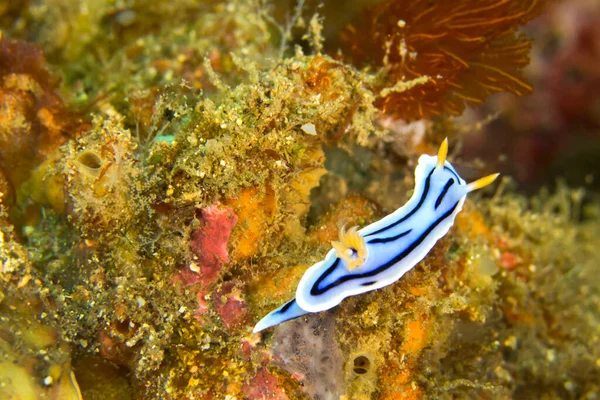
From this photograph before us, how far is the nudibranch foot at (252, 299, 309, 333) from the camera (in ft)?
8.29

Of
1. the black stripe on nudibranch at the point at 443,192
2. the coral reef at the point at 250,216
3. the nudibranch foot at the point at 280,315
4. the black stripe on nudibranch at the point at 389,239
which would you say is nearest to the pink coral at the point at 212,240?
the coral reef at the point at 250,216

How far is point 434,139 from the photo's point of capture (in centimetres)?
414

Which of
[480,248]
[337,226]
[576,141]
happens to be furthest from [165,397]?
[576,141]

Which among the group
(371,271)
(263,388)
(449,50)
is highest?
(449,50)

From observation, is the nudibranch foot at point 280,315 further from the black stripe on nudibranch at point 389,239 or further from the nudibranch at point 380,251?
the black stripe on nudibranch at point 389,239

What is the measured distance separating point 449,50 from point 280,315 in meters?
2.48

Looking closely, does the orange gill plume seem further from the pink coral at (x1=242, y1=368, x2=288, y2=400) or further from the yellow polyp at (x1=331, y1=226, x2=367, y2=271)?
the pink coral at (x1=242, y1=368, x2=288, y2=400)

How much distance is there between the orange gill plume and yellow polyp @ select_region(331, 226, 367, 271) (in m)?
1.52

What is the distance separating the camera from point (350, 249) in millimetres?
2428

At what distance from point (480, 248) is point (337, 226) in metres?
1.45

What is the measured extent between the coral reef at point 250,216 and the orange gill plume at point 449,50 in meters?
0.02

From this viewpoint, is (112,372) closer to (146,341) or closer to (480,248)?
(146,341)

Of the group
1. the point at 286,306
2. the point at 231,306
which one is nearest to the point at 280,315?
the point at 286,306

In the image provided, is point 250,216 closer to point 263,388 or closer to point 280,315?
point 280,315
